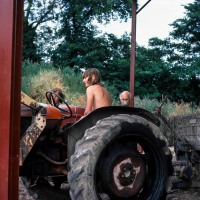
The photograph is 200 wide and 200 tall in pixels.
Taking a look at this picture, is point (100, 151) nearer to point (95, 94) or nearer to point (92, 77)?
point (95, 94)

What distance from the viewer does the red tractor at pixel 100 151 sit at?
10.8 feet

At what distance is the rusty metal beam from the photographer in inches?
87.0

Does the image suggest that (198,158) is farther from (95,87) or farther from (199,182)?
(95,87)

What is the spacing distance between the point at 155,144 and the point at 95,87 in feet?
2.81

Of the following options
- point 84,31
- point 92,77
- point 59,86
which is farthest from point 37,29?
point 92,77

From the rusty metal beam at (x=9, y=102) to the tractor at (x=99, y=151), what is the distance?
3.37 ft

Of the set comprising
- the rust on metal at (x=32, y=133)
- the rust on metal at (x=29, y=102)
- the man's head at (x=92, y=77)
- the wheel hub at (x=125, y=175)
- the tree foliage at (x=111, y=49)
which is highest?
the tree foliage at (x=111, y=49)

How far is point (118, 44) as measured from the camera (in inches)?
967

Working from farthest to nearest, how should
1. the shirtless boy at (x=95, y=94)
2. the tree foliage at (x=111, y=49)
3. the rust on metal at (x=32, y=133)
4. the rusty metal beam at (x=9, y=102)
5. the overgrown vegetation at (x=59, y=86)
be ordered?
1. the tree foliage at (x=111, y=49)
2. the overgrown vegetation at (x=59, y=86)
3. the shirtless boy at (x=95, y=94)
4. the rust on metal at (x=32, y=133)
5. the rusty metal beam at (x=9, y=102)

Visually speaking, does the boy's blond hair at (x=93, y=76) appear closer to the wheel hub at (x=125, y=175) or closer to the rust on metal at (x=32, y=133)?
the rust on metal at (x=32, y=133)

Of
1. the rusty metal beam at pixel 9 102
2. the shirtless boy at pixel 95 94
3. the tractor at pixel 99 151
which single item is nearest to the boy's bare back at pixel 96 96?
the shirtless boy at pixel 95 94

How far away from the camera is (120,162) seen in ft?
11.9

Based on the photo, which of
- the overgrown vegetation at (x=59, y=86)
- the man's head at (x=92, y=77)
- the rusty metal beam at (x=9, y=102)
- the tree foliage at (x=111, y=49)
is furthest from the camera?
the tree foliage at (x=111, y=49)

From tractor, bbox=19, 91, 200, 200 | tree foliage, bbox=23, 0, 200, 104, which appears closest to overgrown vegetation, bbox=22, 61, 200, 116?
tree foliage, bbox=23, 0, 200, 104
